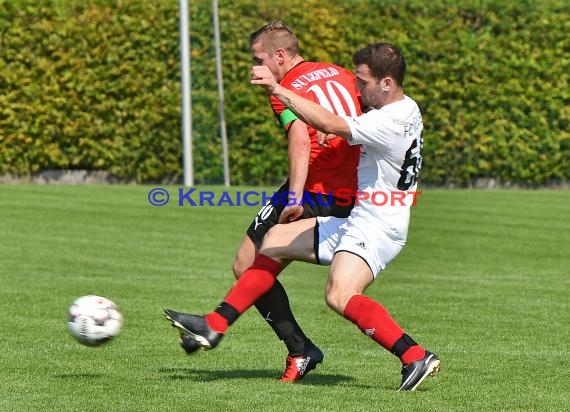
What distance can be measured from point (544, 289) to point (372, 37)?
12886 mm

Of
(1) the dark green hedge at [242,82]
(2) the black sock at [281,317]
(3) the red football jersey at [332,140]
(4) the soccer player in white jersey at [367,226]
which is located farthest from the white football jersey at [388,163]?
(1) the dark green hedge at [242,82]

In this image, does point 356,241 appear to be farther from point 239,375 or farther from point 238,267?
point 239,375

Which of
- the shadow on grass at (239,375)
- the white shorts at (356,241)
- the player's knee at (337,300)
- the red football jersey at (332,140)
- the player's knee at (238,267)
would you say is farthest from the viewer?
the player's knee at (238,267)

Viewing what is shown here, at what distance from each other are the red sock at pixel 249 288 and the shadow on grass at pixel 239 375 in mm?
425

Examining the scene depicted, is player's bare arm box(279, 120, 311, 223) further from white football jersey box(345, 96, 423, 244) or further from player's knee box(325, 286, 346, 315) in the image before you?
player's knee box(325, 286, 346, 315)

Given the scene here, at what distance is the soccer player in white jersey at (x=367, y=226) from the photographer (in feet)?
22.2

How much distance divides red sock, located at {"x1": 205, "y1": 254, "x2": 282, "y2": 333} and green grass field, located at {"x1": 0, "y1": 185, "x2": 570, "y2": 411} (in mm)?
365

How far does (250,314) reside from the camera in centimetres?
1056

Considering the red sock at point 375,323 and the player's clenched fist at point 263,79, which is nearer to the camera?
the player's clenched fist at point 263,79

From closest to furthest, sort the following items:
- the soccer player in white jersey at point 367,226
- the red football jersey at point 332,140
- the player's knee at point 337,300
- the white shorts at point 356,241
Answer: the soccer player in white jersey at point 367,226 < the player's knee at point 337,300 < the white shorts at point 356,241 < the red football jersey at point 332,140

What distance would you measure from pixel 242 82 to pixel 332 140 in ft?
54.5

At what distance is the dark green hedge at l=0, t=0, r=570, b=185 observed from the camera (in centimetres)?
2323

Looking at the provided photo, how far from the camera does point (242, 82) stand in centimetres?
2395

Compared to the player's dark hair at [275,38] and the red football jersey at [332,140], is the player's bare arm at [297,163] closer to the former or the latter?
the red football jersey at [332,140]
